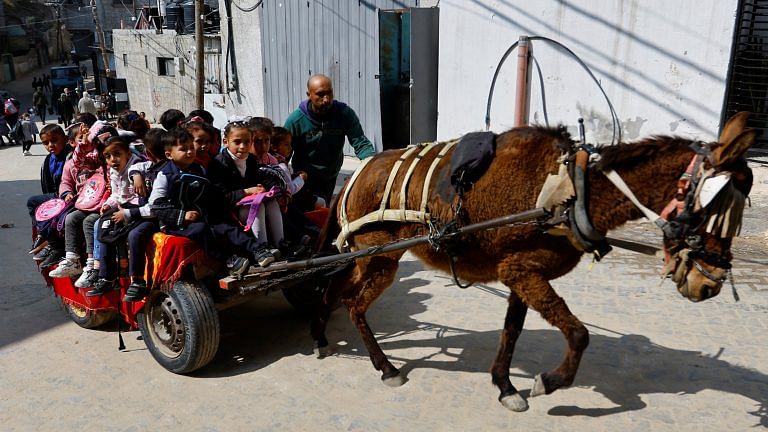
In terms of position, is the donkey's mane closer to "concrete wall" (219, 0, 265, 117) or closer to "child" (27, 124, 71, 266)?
"child" (27, 124, 71, 266)

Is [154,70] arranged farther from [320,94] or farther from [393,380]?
[393,380]

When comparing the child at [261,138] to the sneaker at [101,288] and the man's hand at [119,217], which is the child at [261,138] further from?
the sneaker at [101,288]

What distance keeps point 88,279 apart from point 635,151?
3697 mm

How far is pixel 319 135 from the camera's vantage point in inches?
210

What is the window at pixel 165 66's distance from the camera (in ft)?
79.5

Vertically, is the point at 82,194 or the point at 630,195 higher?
the point at 630,195

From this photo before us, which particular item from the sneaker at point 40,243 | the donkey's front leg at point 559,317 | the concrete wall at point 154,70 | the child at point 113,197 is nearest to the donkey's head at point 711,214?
the donkey's front leg at point 559,317

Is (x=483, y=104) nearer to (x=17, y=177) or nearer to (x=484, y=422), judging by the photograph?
(x=484, y=422)

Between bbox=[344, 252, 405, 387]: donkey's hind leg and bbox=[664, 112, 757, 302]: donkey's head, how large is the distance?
169 cm

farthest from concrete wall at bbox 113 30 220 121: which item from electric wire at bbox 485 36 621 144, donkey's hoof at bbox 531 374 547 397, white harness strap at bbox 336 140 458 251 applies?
donkey's hoof at bbox 531 374 547 397

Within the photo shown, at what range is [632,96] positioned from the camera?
28.7ft

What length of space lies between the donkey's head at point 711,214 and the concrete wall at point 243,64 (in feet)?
43.2

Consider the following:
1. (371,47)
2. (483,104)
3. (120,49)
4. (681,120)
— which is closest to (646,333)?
(681,120)

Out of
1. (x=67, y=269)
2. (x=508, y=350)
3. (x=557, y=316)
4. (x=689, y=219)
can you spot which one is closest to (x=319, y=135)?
(x=67, y=269)
